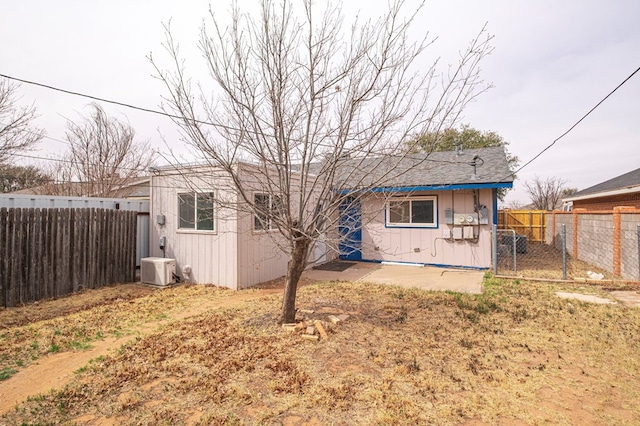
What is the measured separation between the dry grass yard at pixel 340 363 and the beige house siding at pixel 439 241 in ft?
11.4

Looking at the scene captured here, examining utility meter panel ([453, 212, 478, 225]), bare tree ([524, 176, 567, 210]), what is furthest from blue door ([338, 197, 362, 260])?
bare tree ([524, 176, 567, 210])

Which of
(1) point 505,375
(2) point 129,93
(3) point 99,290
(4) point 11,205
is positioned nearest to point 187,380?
(1) point 505,375

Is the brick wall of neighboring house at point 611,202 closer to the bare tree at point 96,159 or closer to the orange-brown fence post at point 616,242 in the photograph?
the orange-brown fence post at point 616,242

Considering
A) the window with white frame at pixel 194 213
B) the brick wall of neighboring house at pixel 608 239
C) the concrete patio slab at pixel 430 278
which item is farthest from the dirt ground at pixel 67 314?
the brick wall of neighboring house at pixel 608 239

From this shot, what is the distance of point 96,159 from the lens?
1541cm

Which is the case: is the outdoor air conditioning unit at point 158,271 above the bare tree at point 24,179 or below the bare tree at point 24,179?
below

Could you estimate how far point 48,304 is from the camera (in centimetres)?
607

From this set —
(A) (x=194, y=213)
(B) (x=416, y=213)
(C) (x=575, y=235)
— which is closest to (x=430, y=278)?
(B) (x=416, y=213)

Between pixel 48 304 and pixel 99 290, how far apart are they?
3.44ft

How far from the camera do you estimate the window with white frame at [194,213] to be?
7523 mm

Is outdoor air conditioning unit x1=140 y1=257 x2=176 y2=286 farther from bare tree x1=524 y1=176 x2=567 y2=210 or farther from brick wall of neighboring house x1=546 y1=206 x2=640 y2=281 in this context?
bare tree x1=524 y1=176 x2=567 y2=210

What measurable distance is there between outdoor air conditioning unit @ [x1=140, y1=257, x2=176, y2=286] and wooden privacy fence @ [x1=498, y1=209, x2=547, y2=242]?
47.4 feet

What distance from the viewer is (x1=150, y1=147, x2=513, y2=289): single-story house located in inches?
285

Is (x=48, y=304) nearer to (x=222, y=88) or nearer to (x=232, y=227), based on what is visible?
(x=232, y=227)
